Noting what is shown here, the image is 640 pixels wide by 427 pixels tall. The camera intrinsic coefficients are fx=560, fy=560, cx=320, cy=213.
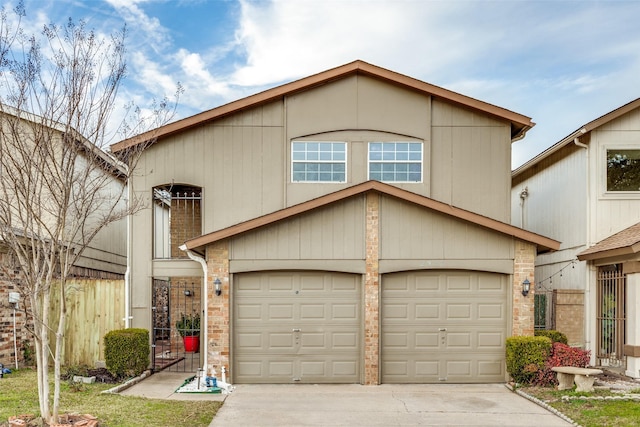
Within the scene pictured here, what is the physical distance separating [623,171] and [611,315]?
11.5ft

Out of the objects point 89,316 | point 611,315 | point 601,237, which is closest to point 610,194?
point 601,237

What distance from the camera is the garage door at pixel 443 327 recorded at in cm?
1187

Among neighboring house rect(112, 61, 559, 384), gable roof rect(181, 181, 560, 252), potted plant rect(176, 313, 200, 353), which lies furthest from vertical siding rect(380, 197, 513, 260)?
potted plant rect(176, 313, 200, 353)

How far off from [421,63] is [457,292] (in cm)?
1159

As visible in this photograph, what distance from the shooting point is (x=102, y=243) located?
57.9 ft

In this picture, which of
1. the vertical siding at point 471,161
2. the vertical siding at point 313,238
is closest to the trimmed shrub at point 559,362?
Result: the vertical siding at point 471,161

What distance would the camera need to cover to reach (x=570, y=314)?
1345 cm

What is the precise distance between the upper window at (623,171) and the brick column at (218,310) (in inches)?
370

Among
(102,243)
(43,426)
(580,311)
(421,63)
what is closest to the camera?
(43,426)

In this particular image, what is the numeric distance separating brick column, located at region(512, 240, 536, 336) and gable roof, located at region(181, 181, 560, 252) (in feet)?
0.97

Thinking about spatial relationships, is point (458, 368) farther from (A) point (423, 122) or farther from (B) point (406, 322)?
(A) point (423, 122)

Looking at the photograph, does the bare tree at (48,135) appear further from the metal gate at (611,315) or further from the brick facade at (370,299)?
the metal gate at (611,315)

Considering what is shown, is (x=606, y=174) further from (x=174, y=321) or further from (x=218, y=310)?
(x=174, y=321)

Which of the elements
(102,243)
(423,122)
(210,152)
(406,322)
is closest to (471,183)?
(423,122)
